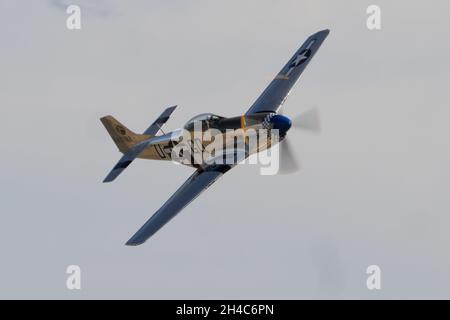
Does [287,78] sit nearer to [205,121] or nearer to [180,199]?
[205,121]

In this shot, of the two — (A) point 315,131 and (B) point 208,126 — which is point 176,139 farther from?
(A) point 315,131

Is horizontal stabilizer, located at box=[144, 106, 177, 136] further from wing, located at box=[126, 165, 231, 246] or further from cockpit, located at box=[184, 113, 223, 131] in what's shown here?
wing, located at box=[126, 165, 231, 246]

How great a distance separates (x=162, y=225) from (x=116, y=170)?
7442mm

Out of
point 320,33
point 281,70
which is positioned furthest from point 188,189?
point 320,33

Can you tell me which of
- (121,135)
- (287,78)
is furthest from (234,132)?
(121,135)

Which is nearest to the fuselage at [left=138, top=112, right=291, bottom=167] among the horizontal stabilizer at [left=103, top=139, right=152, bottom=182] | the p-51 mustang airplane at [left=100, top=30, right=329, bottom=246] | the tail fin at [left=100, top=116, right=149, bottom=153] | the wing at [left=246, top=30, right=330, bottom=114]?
the p-51 mustang airplane at [left=100, top=30, right=329, bottom=246]

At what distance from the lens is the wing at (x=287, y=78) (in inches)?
1699

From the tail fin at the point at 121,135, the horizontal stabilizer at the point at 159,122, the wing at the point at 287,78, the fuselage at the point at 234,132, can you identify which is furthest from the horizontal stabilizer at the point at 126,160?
the wing at the point at 287,78

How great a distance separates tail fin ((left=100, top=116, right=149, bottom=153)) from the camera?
43.8m

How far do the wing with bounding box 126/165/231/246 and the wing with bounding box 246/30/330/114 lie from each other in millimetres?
6108

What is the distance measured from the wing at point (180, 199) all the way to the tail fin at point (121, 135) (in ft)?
21.2

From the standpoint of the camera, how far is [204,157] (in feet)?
132

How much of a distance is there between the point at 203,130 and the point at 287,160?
4437mm

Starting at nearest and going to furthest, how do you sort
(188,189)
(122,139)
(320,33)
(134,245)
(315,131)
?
1. (134,245)
2. (188,189)
3. (315,131)
4. (122,139)
5. (320,33)
